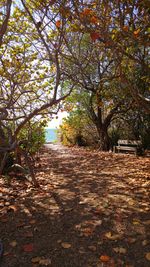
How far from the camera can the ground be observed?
9.52 ft

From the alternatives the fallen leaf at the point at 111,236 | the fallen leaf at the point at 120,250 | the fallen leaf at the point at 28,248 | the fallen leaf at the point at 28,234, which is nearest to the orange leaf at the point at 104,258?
the fallen leaf at the point at 120,250

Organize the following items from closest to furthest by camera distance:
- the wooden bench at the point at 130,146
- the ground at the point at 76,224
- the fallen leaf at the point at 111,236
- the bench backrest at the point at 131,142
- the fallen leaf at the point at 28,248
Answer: the ground at the point at 76,224 < the fallen leaf at the point at 28,248 < the fallen leaf at the point at 111,236 < the wooden bench at the point at 130,146 < the bench backrest at the point at 131,142

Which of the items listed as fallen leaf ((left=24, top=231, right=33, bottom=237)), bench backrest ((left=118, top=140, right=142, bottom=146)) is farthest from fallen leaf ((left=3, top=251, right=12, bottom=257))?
bench backrest ((left=118, top=140, right=142, bottom=146))

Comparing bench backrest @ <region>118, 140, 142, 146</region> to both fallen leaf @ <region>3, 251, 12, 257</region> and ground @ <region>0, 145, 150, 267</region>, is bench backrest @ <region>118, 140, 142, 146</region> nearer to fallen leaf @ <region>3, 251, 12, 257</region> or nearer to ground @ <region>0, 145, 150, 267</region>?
ground @ <region>0, 145, 150, 267</region>

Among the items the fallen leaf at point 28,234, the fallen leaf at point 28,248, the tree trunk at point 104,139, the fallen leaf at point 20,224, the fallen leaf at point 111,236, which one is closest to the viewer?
the fallen leaf at point 28,248

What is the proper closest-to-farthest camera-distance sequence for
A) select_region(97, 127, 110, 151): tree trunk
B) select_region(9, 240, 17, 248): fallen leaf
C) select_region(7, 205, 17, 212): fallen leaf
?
select_region(9, 240, 17, 248): fallen leaf, select_region(7, 205, 17, 212): fallen leaf, select_region(97, 127, 110, 151): tree trunk

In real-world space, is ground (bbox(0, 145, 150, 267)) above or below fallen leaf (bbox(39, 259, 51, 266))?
above

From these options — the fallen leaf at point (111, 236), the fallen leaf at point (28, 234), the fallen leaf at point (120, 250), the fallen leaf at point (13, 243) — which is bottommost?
the fallen leaf at point (13, 243)

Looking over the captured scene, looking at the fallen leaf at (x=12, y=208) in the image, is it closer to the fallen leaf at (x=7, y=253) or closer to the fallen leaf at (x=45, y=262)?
the fallen leaf at (x=7, y=253)

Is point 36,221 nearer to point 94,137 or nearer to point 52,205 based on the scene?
point 52,205

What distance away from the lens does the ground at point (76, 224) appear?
290 centimetres

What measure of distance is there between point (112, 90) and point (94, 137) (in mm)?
7380

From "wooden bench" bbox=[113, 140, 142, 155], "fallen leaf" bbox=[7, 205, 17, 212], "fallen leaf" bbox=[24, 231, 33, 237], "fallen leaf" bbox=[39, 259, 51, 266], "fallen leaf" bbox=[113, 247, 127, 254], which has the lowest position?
"fallen leaf" bbox=[39, 259, 51, 266]

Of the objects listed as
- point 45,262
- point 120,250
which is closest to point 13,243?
point 45,262
